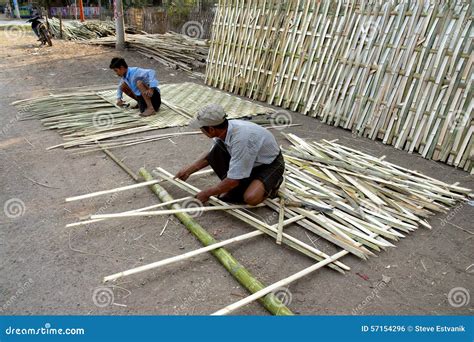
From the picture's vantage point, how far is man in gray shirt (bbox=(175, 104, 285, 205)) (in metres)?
2.79

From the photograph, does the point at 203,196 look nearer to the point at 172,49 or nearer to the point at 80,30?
the point at 172,49

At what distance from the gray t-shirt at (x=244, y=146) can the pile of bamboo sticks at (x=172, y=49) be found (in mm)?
6620

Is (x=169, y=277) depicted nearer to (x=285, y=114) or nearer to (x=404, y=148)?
(x=404, y=148)

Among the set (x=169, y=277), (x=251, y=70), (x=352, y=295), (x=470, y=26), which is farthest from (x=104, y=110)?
(x=470, y=26)

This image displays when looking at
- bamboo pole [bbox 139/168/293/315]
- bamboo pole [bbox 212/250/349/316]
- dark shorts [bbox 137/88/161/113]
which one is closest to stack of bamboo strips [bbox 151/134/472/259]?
bamboo pole [bbox 212/250/349/316]

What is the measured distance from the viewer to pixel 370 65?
520 cm

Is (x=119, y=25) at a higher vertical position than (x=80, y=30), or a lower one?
higher

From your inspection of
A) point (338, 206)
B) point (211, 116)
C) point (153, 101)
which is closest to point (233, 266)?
point (211, 116)

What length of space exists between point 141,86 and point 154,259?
138 inches

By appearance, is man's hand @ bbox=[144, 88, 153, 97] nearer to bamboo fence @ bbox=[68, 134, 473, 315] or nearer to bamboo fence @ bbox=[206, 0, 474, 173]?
bamboo fence @ bbox=[68, 134, 473, 315]

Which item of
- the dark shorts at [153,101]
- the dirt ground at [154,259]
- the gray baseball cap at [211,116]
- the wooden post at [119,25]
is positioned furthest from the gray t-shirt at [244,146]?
the wooden post at [119,25]

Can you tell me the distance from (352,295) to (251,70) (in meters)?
5.52

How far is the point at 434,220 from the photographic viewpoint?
3256 mm

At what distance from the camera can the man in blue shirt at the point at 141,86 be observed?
5.47 meters
